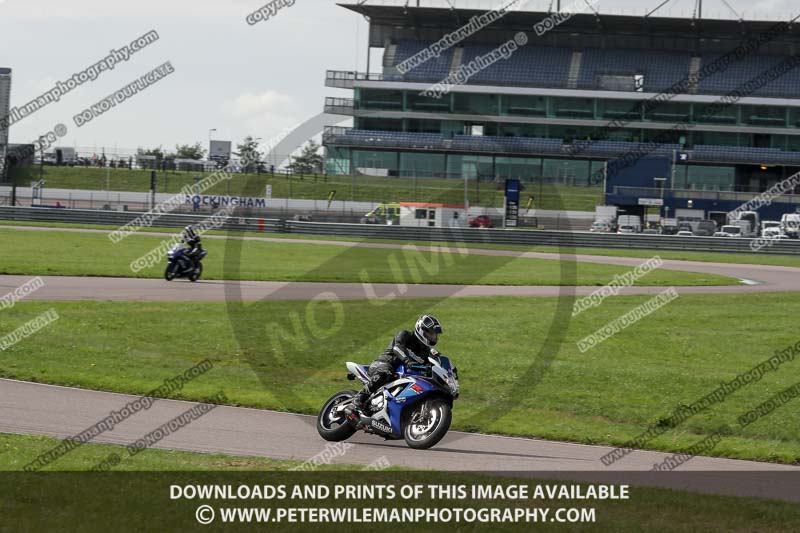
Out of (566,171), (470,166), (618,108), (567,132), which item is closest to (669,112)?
(618,108)

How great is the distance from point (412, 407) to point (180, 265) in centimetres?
1877

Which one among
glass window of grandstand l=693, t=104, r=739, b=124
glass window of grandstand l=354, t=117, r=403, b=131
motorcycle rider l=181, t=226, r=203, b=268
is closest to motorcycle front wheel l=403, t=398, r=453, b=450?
motorcycle rider l=181, t=226, r=203, b=268

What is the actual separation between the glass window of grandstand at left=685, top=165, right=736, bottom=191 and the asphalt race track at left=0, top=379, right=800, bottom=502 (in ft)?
273

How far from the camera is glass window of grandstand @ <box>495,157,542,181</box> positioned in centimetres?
9069

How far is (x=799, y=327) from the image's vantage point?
903 inches

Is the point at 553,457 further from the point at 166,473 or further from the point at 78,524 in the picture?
the point at 78,524

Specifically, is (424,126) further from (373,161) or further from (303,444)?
(303,444)

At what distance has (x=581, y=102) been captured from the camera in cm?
9681

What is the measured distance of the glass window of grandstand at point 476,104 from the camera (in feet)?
319

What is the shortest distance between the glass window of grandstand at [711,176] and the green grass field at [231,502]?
283 ft

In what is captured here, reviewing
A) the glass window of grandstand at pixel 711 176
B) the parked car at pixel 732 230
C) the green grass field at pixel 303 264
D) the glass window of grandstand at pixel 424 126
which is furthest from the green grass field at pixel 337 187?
the green grass field at pixel 303 264

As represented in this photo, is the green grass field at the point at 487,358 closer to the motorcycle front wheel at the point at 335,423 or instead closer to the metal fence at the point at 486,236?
the motorcycle front wheel at the point at 335,423

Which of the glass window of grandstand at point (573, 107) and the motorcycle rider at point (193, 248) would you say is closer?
the motorcycle rider at point (193, 248)

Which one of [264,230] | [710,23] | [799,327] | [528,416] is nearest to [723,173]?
[710,23]
